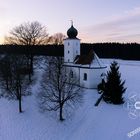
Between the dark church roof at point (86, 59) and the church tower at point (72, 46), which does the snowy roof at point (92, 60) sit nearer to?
the dark church roof at point (86, 59)

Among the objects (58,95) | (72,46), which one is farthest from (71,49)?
(58,95)

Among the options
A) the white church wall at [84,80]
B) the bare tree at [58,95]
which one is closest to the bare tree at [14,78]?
the bare tree at [58,95]

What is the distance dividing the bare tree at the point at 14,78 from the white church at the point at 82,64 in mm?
7778

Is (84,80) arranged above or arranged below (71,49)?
below

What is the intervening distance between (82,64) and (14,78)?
10883mm

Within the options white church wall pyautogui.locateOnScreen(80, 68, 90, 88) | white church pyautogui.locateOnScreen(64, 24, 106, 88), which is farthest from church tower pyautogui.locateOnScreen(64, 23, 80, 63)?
white church wall pyautogui.locateOnScreen(80, 68, 90, 88)

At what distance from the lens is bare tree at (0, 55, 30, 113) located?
34.8m

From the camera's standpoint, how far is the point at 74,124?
28.5 m

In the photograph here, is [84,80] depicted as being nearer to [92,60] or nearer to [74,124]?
[92,60]

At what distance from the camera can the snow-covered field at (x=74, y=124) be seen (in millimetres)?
26031

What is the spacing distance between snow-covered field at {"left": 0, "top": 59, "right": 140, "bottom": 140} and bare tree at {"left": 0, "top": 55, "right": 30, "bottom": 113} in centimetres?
226

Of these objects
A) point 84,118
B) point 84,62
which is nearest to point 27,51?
point 84,62

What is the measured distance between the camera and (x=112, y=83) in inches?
1299

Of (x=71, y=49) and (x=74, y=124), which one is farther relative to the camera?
(x=71, y=49)
